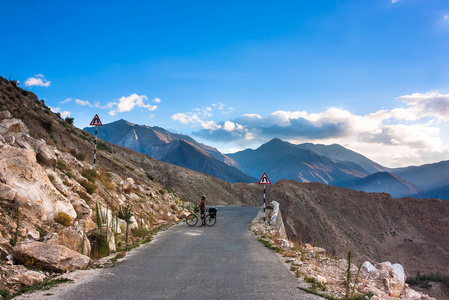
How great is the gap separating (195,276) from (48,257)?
3475 mm

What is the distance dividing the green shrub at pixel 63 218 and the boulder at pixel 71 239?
103cm

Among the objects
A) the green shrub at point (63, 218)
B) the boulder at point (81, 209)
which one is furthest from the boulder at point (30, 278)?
the boulder at point (81, 209)

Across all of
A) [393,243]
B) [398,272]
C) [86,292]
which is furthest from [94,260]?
[393,243]

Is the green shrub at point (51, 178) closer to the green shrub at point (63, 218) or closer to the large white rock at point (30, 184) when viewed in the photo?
the large white rock at point (30, 184)

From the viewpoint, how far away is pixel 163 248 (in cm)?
1021

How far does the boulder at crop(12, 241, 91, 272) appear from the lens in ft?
20.8

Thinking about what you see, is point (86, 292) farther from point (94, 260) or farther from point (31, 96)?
point (31, 96)

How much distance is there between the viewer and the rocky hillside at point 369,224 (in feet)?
215

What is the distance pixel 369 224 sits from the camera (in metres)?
82.6

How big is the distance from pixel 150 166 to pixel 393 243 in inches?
2726

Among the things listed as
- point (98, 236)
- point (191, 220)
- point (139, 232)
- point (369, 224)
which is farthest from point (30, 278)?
point (369, 224)

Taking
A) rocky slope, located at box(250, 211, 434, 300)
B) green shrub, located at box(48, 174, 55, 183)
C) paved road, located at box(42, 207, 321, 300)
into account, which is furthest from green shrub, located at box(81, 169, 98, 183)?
rocky slope, located at box(250, 211, 434, 300)

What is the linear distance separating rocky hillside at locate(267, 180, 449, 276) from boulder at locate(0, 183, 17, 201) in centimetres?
5529

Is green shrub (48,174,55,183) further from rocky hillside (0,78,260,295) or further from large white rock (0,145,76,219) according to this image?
large white rock (0,145,76,219)
